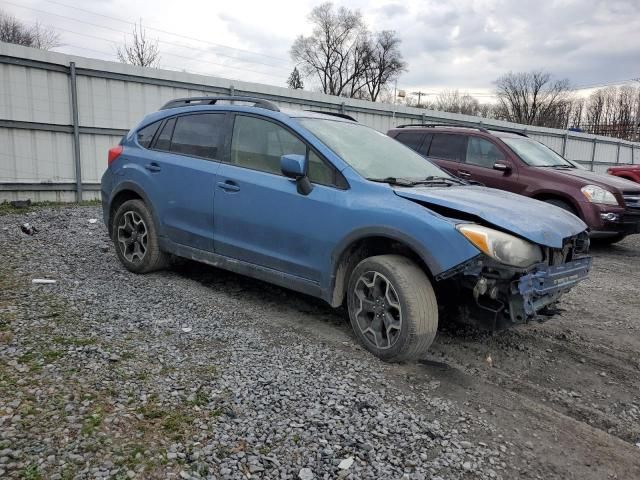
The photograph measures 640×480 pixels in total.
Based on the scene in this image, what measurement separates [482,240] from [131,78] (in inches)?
371

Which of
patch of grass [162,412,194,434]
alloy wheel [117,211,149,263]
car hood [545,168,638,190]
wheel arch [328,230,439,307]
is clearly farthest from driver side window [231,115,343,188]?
car hood [545,168,638,190]

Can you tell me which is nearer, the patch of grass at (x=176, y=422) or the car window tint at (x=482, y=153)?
the patch of grass at (x=176, y=422)

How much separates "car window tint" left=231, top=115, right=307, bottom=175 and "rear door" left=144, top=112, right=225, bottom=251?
21cm

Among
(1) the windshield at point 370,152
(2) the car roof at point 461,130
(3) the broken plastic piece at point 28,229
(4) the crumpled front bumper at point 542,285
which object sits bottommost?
(3) the broken plastic piece at point 28,229

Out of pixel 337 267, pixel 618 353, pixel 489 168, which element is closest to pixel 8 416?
pixel 337 267

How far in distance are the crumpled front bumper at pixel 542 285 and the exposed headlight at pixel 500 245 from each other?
0.11 m

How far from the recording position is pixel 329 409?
9.32ft

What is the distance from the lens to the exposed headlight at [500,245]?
3.15 meters

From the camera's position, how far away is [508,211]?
3518mm

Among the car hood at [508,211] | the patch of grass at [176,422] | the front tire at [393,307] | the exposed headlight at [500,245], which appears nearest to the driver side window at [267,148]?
the car hood at [508,211]

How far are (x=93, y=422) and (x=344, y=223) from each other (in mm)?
2046

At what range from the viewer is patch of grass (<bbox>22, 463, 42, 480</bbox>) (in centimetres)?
212

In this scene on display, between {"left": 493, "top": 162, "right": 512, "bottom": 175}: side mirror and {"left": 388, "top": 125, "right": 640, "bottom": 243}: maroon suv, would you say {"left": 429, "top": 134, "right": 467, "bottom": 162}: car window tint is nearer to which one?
{"left": 388, "top": 125, "right": 640, "bottom": 243}: maroon suv

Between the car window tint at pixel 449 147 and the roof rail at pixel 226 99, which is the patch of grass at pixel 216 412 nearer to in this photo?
the roof rail at pixel 226 99
